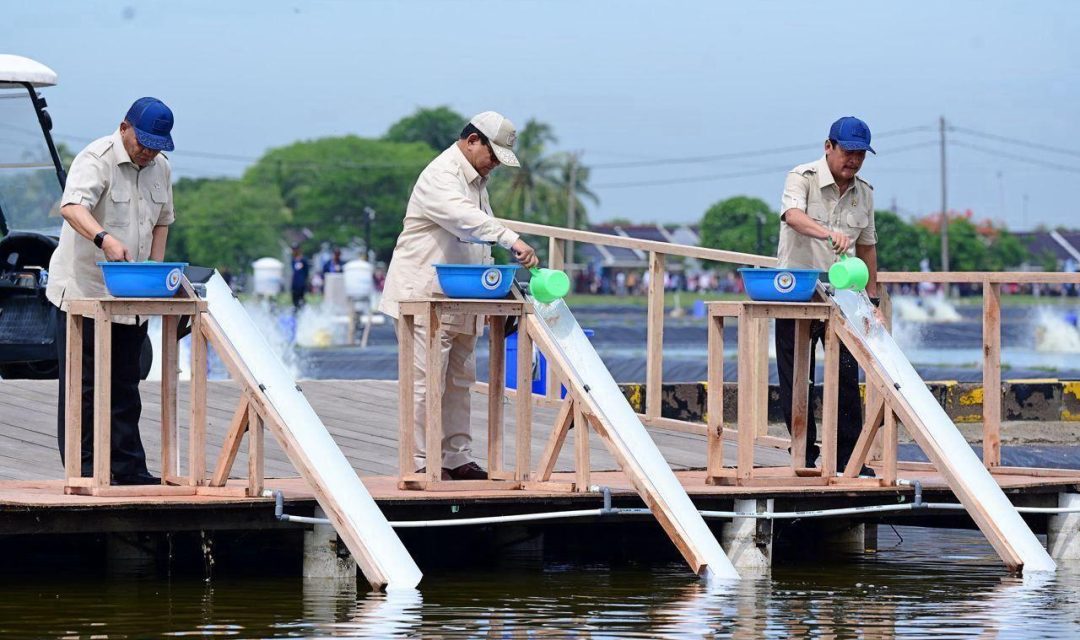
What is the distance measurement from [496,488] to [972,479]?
2.06 m

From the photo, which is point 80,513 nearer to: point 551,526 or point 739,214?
point 551,526

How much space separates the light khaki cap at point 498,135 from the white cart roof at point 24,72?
18.2 feet

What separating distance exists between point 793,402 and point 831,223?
857mm

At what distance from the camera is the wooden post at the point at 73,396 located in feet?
25.3

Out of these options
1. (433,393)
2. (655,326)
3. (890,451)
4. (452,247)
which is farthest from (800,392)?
(655,326)

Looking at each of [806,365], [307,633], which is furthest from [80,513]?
Result: [806,365]

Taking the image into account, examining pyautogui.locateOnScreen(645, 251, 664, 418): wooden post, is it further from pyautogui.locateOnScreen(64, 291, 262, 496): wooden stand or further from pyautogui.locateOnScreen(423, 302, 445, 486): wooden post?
pyautogui.locateOnScreen(64, 291, 262, 496): wooden stand

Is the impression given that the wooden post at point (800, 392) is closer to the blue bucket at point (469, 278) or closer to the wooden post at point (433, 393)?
the blue bucket at point (469, 278)

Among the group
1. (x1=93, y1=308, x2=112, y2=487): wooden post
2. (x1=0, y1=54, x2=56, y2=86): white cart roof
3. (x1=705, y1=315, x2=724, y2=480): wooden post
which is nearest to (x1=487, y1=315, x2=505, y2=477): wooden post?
(x1=705, y1=315, x2=724, y2=480): wooden post

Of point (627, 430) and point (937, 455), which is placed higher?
point (627, 430)

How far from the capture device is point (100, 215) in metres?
7.97

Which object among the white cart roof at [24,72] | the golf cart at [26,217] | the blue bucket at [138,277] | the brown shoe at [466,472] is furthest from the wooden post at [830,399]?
the white cart roof at [24,72]

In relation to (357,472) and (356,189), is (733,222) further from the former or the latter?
(357,472)

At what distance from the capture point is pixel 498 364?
328 inches
